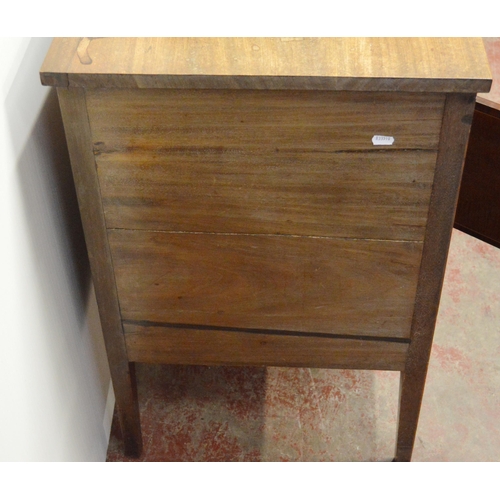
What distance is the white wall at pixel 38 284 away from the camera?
659 mm

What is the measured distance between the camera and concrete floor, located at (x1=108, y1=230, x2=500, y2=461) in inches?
44.0

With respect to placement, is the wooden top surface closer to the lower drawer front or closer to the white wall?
the white wall

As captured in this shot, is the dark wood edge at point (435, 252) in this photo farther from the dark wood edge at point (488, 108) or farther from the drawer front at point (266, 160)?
the dark wood edge at point (488, 108)

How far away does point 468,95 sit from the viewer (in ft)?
2.04

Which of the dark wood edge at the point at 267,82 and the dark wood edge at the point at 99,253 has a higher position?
the dark wood edge at the point at 267,82

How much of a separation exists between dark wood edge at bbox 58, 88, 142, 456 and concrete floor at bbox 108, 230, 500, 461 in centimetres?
11

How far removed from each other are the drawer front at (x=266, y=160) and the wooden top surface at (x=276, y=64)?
3 centimetres

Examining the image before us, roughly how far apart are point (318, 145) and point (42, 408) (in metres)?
0.45

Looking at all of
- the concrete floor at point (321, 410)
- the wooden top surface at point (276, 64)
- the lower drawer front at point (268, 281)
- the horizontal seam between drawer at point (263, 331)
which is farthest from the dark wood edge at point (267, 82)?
the concrete floor at point (321, 410)

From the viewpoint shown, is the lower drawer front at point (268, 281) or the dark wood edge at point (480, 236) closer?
the lower drawer front at point (268, 281)
